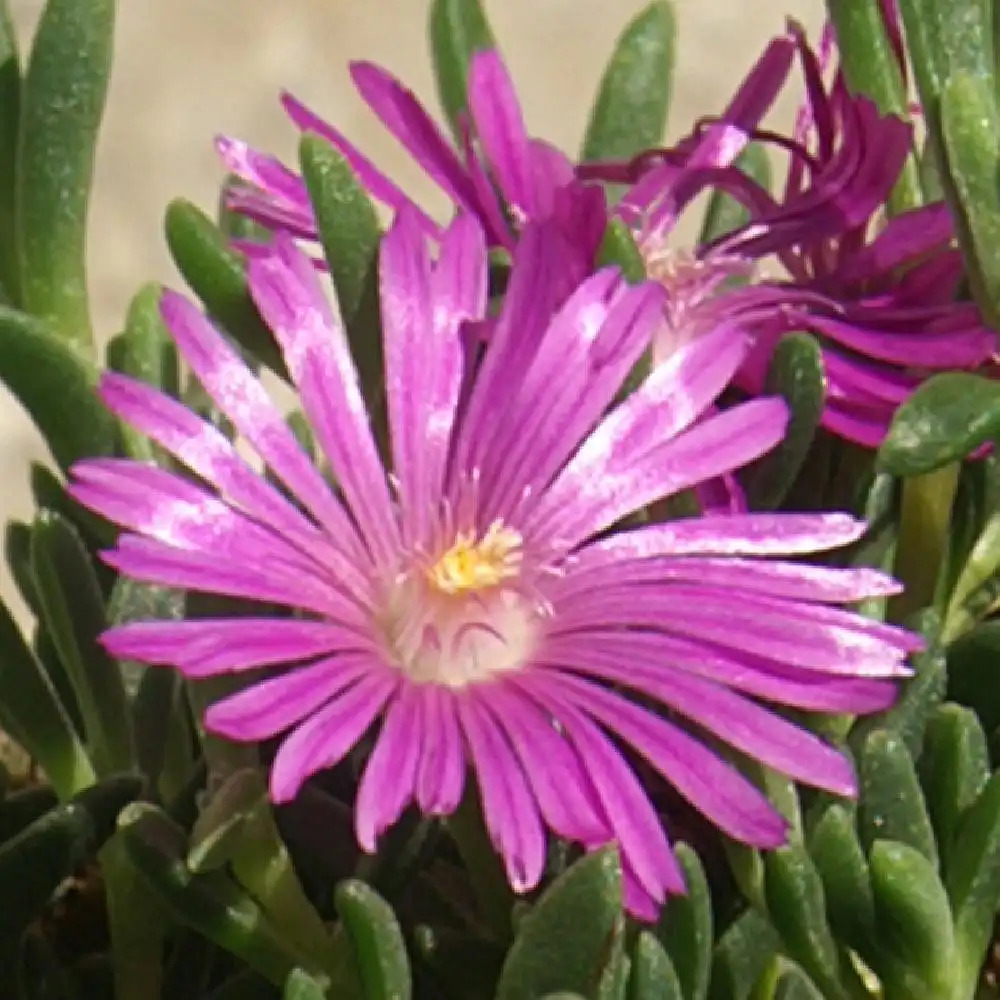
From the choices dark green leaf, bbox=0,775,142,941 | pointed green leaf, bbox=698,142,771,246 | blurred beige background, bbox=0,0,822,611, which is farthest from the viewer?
blurred beige background, bbox=0,0,822,611

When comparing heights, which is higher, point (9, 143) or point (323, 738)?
point (9, 143)

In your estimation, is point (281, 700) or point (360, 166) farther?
point (360, 166)

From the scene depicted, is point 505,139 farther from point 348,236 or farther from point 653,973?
point 653,973

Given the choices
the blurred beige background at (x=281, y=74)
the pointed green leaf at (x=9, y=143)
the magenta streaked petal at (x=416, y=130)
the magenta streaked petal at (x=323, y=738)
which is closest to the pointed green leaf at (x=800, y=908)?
the magenta streaked petal at (x=323, y=738)

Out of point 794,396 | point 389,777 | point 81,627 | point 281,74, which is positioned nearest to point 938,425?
point 794,396

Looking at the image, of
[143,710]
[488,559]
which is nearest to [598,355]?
[488,559]

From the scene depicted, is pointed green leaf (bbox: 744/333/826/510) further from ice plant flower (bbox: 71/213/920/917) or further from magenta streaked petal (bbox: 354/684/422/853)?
magenta streaked petal (bbox: 354/684/422/853)

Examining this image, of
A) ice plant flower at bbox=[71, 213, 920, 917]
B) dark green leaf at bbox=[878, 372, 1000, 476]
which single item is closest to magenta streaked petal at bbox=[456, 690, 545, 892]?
ice plant flower at bbox=[71, 213, 920, 917]
